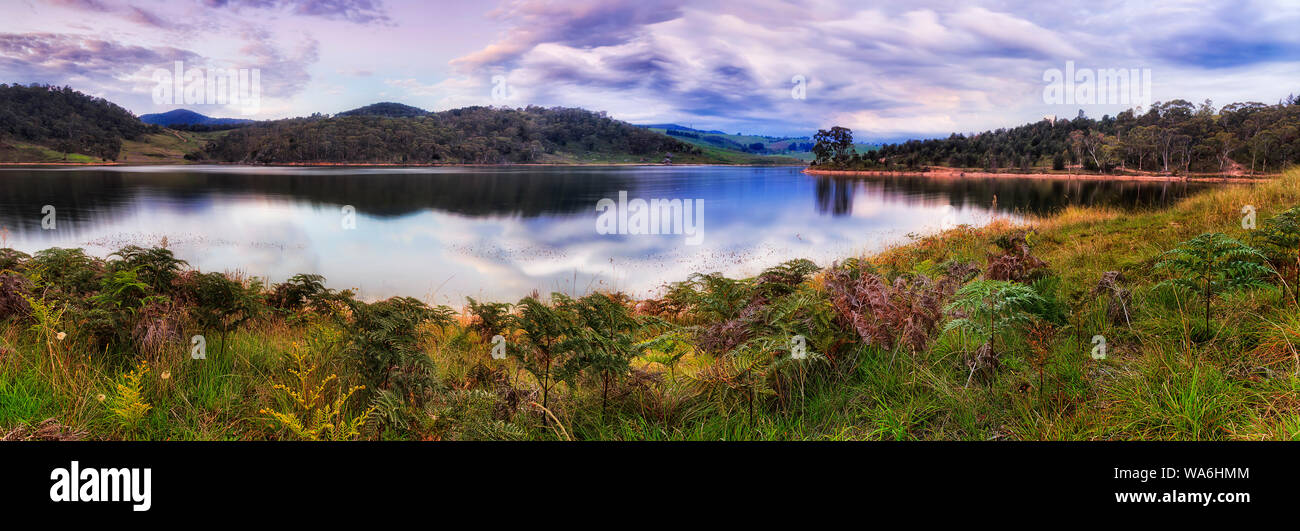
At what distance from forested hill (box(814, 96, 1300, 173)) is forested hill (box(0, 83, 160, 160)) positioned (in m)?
117

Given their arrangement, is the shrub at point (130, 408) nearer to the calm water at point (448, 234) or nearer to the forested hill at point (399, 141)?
the calm water at point (448, 234)

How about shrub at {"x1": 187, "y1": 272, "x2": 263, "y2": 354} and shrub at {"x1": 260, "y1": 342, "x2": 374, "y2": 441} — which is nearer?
shrub at {"x1": 260, "y1": 342, "x2": 374, "y2": 441}

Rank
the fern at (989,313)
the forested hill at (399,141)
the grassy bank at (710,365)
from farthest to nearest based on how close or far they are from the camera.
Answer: the forested hill at (399,141) → the fern at (989,313) → the grassy bank at (710,365)

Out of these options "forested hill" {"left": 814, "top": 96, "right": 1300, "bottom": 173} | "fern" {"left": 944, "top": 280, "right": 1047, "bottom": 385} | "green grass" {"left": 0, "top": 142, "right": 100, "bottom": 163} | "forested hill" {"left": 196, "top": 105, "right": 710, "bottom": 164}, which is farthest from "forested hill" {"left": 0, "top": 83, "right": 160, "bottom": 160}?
"forested hill" {"left": 814, "top": 96, "right": 1300, "bottom": 173}

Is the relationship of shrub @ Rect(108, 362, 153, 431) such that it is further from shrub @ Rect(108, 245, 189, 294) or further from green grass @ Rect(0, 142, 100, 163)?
green grass @ Rect(0, 142, 100, 163)

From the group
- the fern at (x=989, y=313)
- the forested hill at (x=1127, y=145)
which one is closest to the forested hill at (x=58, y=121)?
the fern at (x=989, y=313)

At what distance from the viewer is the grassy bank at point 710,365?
11.6ft

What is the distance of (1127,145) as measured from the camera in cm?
7650

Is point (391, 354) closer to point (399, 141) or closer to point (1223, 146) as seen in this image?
point (1223, 146)

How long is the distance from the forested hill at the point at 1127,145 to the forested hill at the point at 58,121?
117337mm

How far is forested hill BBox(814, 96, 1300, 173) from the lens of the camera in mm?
55031
